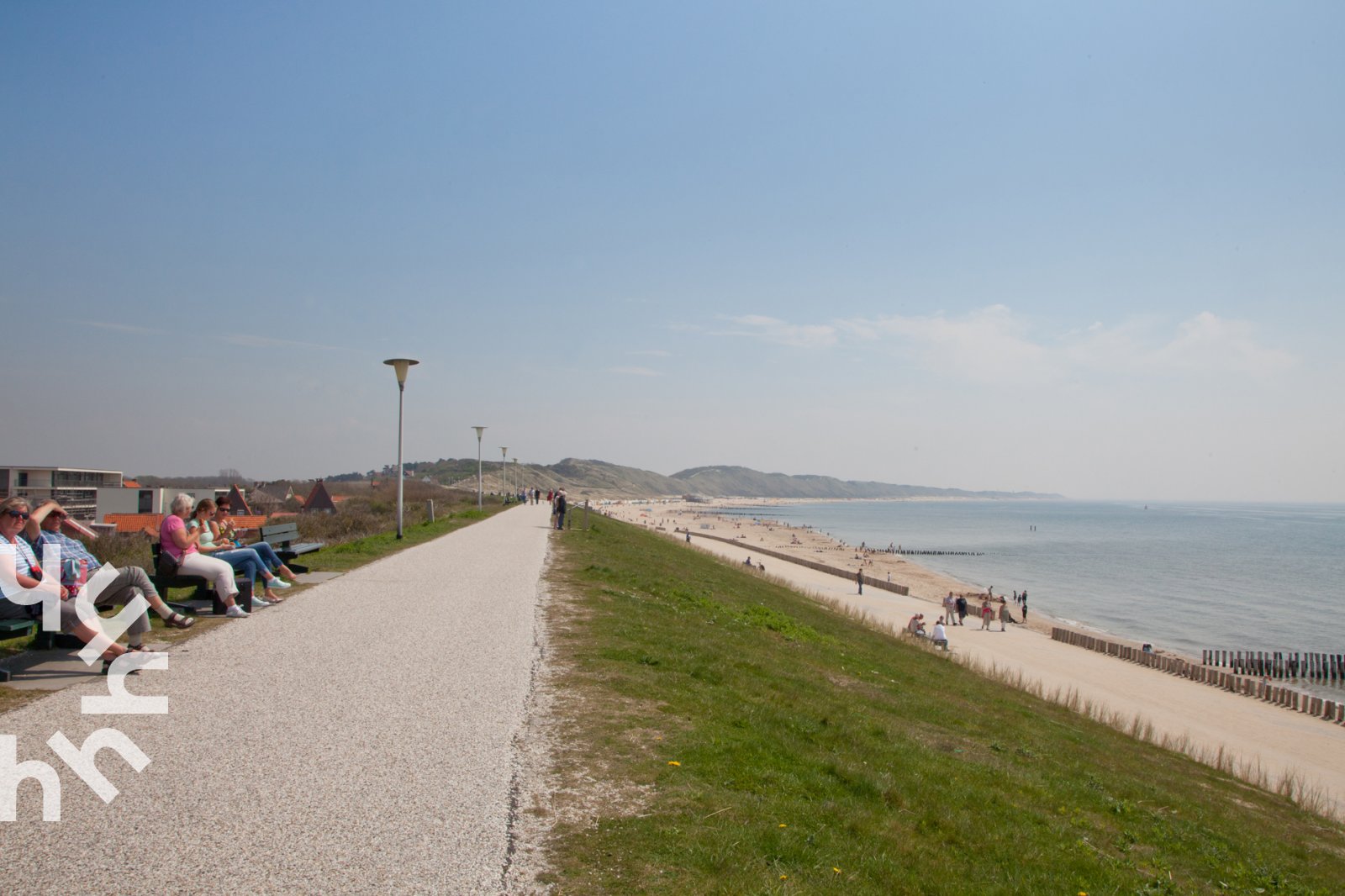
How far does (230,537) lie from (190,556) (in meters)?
2.09

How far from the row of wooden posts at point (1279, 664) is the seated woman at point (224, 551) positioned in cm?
3193

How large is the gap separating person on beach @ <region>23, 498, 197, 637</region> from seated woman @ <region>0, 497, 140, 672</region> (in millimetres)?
166

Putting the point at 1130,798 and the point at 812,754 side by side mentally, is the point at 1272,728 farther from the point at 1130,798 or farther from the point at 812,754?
the point at 812,754

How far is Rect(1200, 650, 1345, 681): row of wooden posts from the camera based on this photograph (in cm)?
2866

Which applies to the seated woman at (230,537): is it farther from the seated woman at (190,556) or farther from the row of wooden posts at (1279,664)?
the row of wooden posts at (1279,664)

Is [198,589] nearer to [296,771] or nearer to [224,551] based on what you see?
[224,551]

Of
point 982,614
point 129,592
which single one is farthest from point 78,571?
point 982,614

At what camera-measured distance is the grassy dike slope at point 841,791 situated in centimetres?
444

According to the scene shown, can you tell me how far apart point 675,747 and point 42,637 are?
233 inches

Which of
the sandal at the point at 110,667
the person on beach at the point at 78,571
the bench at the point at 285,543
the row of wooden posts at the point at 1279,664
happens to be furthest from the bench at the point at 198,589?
the row of wooden posts at the point at 1279,664

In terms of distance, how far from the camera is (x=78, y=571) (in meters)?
7.66

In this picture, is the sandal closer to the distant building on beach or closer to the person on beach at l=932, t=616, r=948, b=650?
the person on beach at l=932, t=616, r=948, b=650

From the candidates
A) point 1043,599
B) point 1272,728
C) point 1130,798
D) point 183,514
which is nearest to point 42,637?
point 183,514

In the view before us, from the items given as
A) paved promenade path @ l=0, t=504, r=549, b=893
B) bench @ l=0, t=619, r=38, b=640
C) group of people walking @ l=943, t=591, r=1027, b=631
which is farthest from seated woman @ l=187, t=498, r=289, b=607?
group of people walking @ l=943, t=591, r=1027, b=631
